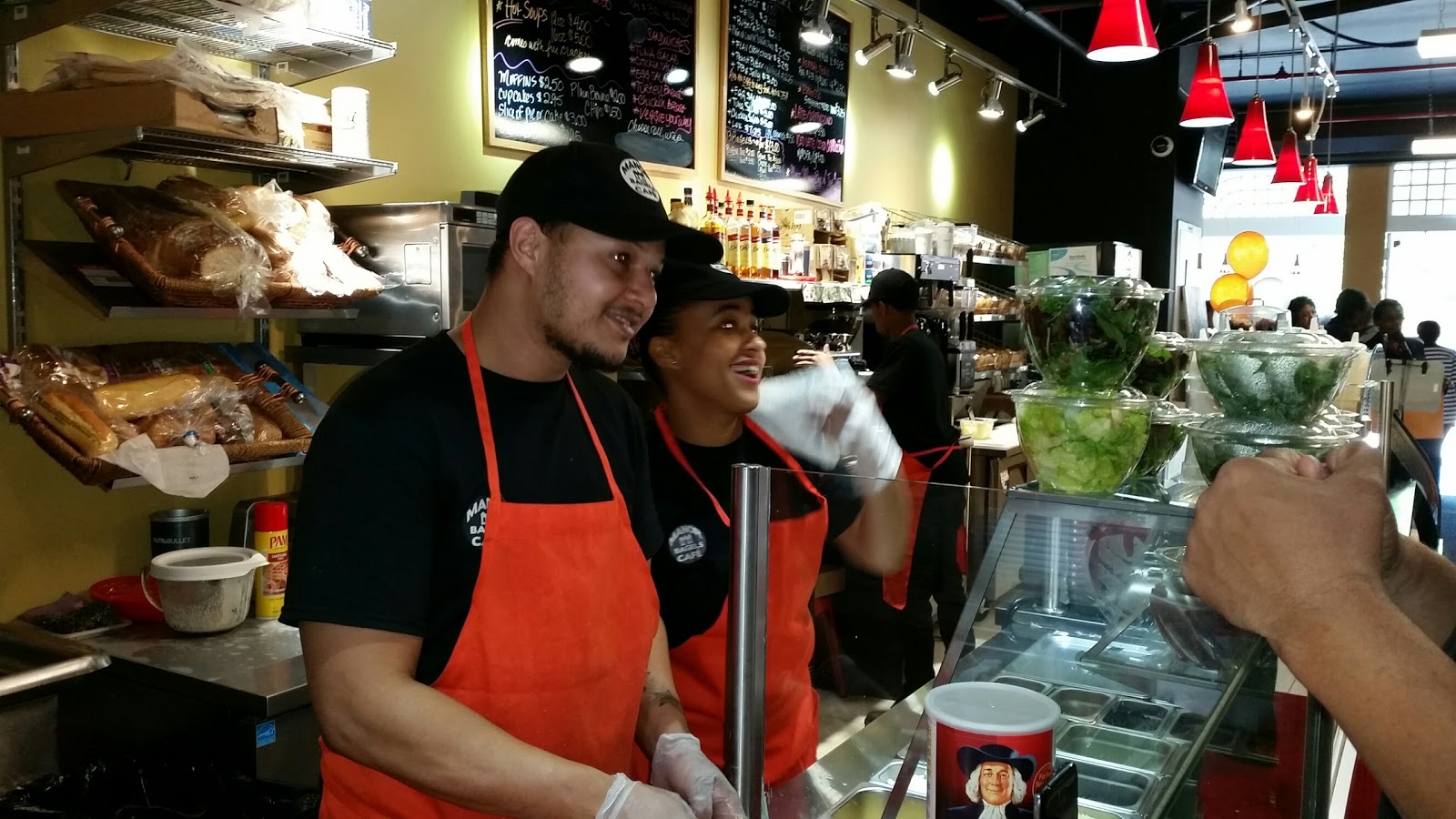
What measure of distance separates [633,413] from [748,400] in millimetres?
350

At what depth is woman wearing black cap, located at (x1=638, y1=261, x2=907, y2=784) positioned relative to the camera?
1.35 m

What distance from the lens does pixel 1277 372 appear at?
1.26 meters

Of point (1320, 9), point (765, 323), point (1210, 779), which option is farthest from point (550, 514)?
point (1320, 9)

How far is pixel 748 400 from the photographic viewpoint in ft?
7.53

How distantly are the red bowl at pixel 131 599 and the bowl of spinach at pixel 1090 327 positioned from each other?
2249mm

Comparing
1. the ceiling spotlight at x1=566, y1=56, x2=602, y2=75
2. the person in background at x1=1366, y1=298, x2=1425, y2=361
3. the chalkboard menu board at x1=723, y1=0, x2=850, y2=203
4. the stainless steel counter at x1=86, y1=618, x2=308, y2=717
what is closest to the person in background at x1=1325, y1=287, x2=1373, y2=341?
the person in background at x1=1366, y1=298, x2=1425, y2=361

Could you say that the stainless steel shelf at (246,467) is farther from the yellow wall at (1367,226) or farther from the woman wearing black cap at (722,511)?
the yellow wall at (1367,226)

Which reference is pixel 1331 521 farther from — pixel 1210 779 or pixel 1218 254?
pixel 1218 254

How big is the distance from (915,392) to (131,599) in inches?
124

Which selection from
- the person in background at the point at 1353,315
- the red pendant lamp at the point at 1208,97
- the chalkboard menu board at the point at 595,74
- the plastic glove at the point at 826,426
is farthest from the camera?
the person in background at the point at 1353,315

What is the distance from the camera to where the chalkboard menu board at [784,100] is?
5316 millimetres

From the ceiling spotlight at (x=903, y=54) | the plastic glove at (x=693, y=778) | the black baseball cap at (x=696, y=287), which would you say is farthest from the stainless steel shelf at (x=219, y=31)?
the ceiling spotlight at (x=903, y=54)

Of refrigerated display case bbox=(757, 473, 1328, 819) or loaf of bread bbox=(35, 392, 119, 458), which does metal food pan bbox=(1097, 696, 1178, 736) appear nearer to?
refrigerated display case bbox=(757, 473, 1328, 819)

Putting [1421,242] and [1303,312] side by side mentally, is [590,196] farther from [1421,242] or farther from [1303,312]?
[1421,242]
